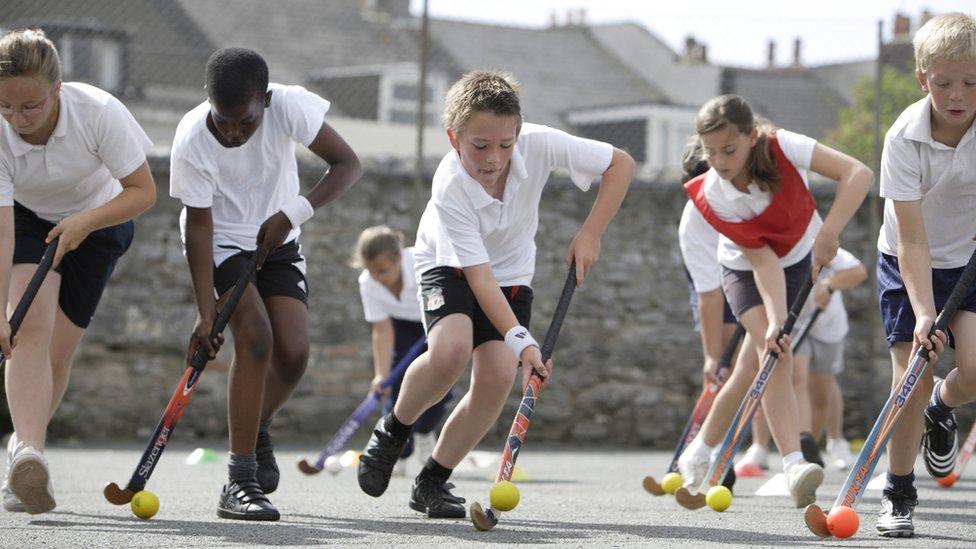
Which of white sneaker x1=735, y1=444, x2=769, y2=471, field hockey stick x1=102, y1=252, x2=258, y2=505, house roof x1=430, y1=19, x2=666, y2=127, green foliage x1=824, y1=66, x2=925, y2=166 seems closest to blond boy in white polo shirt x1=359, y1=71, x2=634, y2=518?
field hockey stick x1=102, y1=252, x2=258, y2=505

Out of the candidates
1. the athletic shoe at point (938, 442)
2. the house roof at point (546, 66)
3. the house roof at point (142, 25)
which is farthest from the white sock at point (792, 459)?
the house roof at point (546, 66)

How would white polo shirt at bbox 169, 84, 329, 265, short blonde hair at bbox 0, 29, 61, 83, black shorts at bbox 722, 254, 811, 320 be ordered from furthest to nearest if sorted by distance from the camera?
1. black shorts at bbox 722, 254, 811, 320
2. white polo shirt at bbox 169, 84, 329, 265
3. short blonde hair at bbox 0, 29, 61, 83

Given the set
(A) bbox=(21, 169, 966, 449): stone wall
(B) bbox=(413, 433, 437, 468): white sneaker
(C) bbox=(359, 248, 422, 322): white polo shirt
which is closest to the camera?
(C) bbox=(359, 248, 422, 322): white polo shirt

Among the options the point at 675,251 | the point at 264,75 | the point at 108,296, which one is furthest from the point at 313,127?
the point at 675,251

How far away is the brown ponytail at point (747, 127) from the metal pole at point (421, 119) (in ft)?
18.1

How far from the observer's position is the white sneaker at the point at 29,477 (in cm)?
473

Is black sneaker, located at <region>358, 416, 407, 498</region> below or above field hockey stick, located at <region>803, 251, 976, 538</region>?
below

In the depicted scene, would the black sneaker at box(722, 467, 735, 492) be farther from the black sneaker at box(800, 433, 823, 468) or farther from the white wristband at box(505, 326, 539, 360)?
the white wristband at box(505, 326, 539, 360)

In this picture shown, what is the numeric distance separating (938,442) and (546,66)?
20325 millimetres

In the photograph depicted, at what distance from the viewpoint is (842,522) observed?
4414 mm

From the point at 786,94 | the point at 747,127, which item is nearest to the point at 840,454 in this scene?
the point at 747,127

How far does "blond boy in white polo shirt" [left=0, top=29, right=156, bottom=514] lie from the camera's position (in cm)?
480

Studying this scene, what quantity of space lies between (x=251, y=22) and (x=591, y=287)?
1398cm

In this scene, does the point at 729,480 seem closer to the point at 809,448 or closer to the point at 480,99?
the point at 809,448
